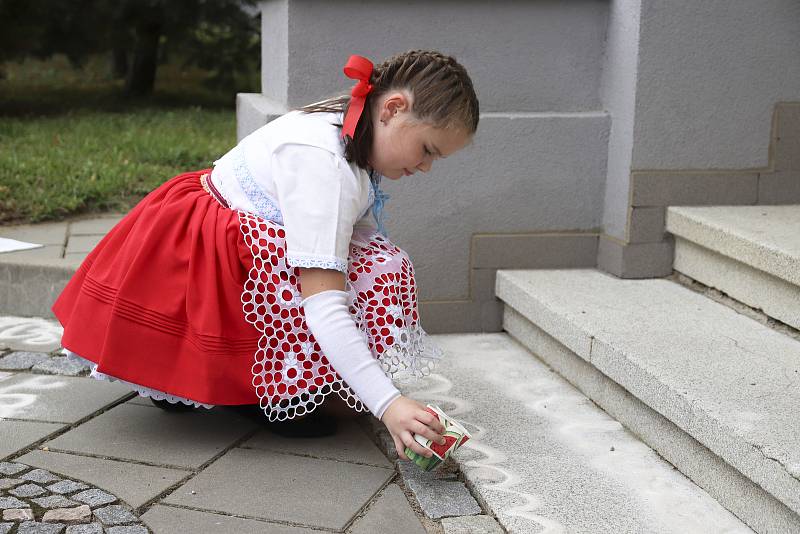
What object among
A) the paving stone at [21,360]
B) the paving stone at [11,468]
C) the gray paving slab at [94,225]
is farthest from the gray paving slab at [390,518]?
the gray paving slab at [94,225]

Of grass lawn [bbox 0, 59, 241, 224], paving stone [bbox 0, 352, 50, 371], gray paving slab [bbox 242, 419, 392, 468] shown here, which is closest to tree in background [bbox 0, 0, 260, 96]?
grass lawn [bbox 0, 59, 241, 224]

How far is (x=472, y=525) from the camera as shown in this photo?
1880mm

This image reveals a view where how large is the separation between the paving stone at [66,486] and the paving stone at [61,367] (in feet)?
2.46

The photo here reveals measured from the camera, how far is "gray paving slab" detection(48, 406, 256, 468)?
2.17 meters

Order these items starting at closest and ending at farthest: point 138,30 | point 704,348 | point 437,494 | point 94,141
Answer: point 437,494 → point 704,348 → point 94,141 → point 138,30

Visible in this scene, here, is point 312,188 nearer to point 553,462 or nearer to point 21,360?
point 553,462

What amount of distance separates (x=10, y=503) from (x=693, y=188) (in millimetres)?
2151

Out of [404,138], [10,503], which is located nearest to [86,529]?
[10,503]

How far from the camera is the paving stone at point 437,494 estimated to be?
76.5 inches

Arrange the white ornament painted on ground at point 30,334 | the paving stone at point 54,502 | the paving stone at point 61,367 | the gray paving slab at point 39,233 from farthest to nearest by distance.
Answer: the gray paving slab at point 39,233, the white ornament painted on ground at point 30,334, the paving stone at point 61,367, the paving stone at point 54,502

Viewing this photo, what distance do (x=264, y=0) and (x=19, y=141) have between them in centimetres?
291

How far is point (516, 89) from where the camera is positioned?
3.07 m

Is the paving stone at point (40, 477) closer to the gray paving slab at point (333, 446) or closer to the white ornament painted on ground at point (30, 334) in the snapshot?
the gray paving slab at point (333, 446)

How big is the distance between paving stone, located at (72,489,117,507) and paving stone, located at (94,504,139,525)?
0.03 metres
